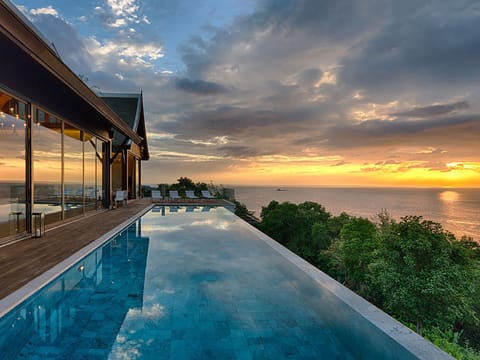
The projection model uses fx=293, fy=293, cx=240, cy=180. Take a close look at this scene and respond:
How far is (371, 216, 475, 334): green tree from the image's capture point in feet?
31.3

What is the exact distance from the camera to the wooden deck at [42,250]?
3717mm

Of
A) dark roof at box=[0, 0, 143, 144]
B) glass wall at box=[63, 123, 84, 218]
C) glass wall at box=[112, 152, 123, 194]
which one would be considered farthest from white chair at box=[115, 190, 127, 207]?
dark roof at box=[0, 0, 143, 144]

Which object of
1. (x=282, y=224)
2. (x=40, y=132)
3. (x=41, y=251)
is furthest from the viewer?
(x=282, y=224)

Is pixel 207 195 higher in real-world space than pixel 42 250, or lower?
higher

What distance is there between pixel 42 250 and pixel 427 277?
1091cm

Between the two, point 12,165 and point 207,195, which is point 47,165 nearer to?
point 12,165

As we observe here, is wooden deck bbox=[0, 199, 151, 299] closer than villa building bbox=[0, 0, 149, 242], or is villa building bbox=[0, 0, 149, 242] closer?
wooden deck bbox=[0, 199, 151, 299]

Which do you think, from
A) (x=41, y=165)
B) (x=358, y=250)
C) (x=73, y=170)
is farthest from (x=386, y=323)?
(x=358, y=250)

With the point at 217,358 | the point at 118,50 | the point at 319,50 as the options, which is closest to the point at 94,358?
the point at 217,358

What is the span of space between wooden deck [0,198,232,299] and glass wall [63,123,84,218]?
712 millimetres

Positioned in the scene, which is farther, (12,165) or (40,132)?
(40,132)

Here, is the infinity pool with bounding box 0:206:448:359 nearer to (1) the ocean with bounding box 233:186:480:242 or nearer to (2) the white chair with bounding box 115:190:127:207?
(2) the white chair with bounding box 115:190:127:207

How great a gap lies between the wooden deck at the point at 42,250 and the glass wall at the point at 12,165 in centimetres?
46

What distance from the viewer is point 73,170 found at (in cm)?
848
